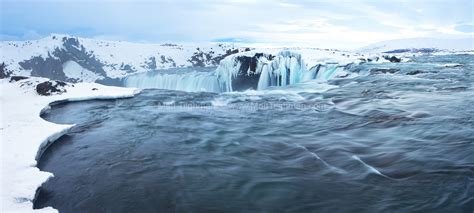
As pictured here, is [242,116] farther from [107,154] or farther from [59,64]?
[59,64]

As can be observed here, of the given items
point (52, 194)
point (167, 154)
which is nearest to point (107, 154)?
point (167, 154)

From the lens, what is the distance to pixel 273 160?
914 cm

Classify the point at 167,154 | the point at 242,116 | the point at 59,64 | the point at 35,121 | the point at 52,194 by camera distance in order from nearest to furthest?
the point at 52,194 → the point at 167,154 → the point at 35,121 → the point at 242,116 → the point at 59,64

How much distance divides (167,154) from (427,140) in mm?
6875

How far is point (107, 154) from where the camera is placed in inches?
393

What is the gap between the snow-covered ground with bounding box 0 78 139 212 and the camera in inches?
260

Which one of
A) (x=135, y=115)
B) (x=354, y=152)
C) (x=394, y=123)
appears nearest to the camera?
(x=354, y=152)

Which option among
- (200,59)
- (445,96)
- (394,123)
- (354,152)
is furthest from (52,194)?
(200,59)

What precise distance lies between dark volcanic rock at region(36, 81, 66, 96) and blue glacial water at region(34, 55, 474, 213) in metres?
6.48

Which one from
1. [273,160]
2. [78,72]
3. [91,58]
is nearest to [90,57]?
[91,58]

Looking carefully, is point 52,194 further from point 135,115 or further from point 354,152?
point 135,115

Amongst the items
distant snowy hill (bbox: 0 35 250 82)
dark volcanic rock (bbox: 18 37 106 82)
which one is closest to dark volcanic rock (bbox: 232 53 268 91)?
distant snowy hill (bbox: 0 35 250 82)

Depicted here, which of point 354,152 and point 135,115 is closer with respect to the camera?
point 354,152

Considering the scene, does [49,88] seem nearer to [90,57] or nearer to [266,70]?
[266,70]
